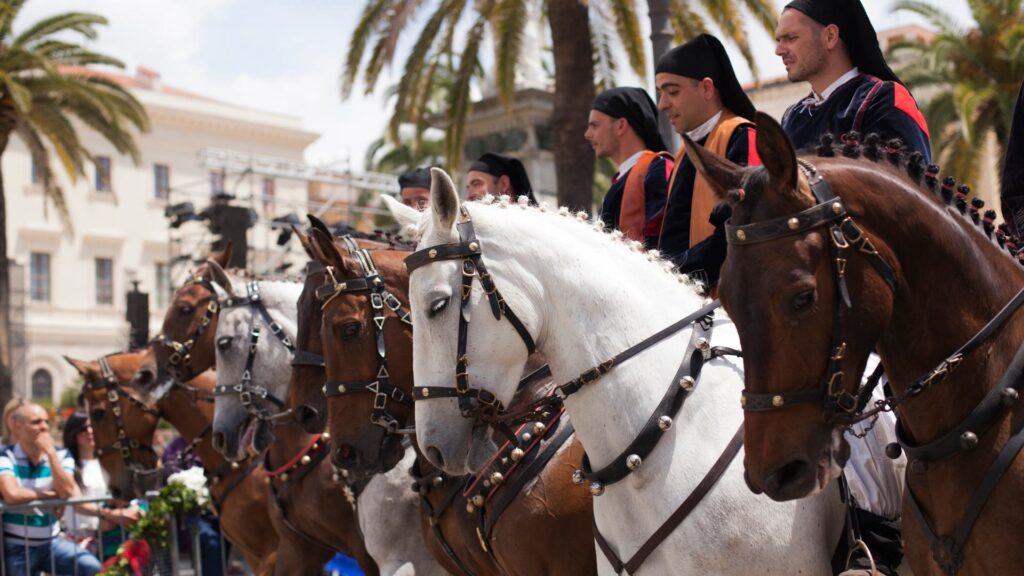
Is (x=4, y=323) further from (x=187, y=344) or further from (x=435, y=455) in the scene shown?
(x=435, y=455)

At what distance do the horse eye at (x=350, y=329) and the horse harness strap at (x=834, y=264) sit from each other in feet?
9.72

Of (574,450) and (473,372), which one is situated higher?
(473,372)

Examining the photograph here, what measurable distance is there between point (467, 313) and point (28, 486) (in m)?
7.81

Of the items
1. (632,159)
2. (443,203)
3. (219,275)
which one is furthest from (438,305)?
(219,275)

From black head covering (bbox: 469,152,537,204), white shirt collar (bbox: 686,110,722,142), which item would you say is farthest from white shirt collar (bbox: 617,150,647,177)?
black head covering (bbox: 469,152,537,204)

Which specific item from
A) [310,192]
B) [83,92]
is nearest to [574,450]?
[83,92]

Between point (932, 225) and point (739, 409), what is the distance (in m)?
1.16

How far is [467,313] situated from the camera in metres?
4.04

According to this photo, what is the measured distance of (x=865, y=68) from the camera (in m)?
4.57

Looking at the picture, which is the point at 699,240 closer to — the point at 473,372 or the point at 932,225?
the point at 473,372

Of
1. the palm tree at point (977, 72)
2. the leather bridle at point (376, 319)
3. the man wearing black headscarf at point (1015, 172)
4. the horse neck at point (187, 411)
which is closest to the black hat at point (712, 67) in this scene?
the man wearing black headscarf at point (1015, 172)

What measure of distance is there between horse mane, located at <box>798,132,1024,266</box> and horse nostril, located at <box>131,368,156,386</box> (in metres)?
6.93

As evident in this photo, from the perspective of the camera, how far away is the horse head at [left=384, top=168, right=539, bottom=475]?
13.2ft

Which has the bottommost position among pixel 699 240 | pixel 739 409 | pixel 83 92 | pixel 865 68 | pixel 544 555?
pixel 544 555
